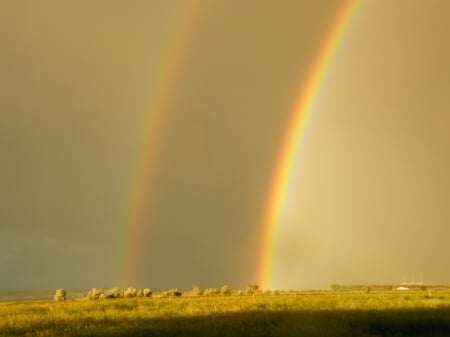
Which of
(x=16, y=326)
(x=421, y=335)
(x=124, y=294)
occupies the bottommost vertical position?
(x=421, y=335)

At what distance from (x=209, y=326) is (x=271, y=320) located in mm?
3045

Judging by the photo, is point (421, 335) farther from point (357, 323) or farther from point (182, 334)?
point (182, 334)

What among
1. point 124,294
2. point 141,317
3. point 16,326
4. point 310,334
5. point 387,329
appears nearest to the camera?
point 310,334

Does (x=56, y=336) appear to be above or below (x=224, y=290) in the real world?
below

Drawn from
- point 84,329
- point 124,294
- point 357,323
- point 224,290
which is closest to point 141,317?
point 84,329

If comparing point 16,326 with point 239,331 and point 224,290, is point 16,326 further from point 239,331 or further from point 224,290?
point 224,290

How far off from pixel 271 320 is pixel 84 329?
23.2 ft

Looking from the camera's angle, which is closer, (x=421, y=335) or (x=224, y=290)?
(x=421, y=335)

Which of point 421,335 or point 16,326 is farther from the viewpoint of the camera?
point 16,326

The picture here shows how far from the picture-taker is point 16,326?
22031mm

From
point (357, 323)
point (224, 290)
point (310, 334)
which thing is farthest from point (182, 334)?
point (224, 290)

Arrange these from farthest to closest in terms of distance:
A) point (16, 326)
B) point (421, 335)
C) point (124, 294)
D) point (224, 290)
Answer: point (224, 290)
point (124, 294)
point (16, 326)
point (421, 335)

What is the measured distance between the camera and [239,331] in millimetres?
18000

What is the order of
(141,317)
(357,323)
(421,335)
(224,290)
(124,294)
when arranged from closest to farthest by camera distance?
(421,335), (357,323), (141,317), (124,294), (224,290)
